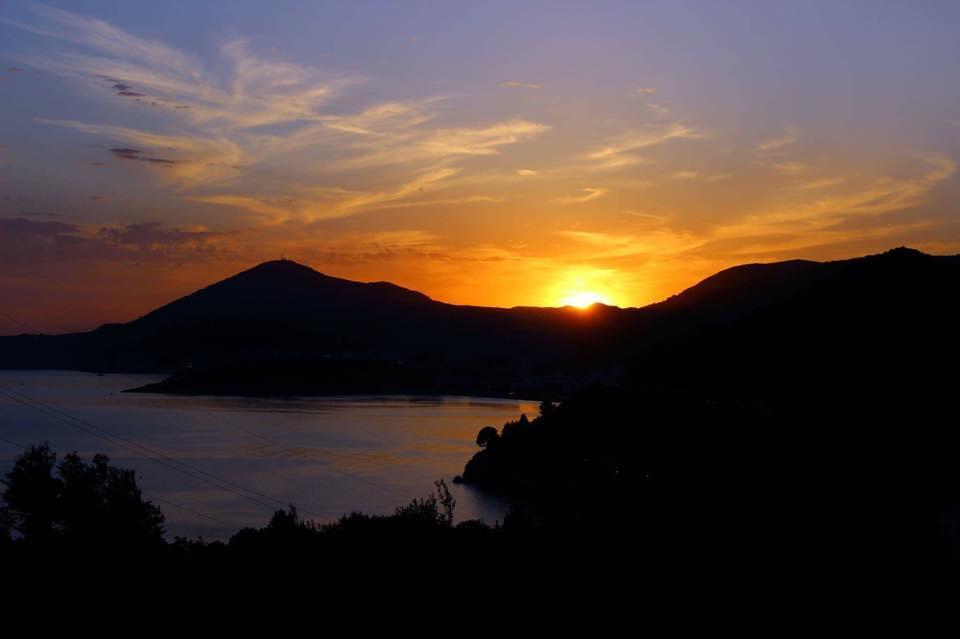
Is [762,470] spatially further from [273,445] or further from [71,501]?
[273,445]

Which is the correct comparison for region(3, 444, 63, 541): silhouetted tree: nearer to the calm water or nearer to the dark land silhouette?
the dark land silhouette

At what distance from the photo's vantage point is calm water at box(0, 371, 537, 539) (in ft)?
228

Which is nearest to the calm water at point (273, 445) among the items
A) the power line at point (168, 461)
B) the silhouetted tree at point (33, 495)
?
the power line at point (168, 461)

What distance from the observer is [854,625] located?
848 inches

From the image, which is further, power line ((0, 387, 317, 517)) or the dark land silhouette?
power line ((0, 387, 317, 517))

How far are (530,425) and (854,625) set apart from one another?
195ft

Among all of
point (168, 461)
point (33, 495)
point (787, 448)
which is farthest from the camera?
point (168, 461)

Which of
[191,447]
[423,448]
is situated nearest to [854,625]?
[423,448]

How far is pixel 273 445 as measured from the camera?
10500 cm

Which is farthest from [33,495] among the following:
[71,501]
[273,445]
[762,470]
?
[273,445]

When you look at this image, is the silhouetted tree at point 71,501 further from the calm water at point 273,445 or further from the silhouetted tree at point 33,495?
the calm water at point 273,445

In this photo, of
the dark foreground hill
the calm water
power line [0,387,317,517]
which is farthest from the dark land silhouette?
power line [0,387,317,517]

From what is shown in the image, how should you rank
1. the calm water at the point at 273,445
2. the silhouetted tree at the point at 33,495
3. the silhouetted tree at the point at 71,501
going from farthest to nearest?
the calm water at the point at 273,445 → the silhouetted tree at the point at 33,495 → the silhouetted tree at the point at 71,501

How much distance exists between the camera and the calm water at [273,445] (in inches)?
2742
